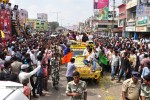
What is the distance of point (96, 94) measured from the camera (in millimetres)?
12570

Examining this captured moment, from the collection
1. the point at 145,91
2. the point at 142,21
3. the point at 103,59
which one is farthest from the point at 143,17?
the point at 145,91

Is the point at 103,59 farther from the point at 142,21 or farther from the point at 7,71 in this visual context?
the point at 142,21

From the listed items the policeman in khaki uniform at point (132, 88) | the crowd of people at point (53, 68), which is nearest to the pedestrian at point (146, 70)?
the crowd of people at point (53, 68)

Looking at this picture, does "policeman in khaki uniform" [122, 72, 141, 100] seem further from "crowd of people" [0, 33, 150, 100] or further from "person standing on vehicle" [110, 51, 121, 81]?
"person standing on vehicle" [110, 51, 121, 81]

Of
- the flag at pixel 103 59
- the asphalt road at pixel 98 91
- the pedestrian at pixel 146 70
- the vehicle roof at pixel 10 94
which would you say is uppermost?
the vehicle roof at pixel 10 94

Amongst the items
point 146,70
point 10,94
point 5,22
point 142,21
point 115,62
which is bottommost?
point 115,62

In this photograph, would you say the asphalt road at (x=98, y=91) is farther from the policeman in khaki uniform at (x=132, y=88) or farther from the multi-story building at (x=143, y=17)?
the multi-story building at (x=143, y=17)

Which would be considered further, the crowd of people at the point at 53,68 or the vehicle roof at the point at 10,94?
the crowd of people at the point at 53,68

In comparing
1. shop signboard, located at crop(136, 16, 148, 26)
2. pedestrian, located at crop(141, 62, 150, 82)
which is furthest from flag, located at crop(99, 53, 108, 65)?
shop signboard, located at crop(136, 16, 148, 26)

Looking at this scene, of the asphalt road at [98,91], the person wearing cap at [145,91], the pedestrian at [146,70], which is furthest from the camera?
the asphalt road at [98,91]

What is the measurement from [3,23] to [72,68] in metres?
17.3

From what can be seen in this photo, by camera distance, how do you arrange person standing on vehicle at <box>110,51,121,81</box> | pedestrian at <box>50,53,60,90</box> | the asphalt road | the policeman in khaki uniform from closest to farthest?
the policeman in khaki uniform, the asphalt road, pedestrian at <box>50,53,60,90</box>, person standing on vehicle at <box>110,51,121,81</box>

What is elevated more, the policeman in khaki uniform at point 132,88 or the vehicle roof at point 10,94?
the vehicle roof at point 10,94

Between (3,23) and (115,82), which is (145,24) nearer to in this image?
(3,23)
